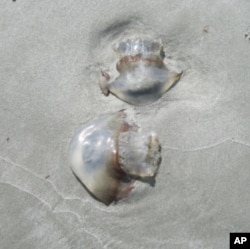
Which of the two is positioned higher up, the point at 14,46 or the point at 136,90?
the point at 14,46

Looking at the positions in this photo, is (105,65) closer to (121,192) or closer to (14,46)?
(14,46)

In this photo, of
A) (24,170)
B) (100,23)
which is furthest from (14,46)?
(24,170)

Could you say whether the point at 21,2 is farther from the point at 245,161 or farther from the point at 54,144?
the point at 245,161

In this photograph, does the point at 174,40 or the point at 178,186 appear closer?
the point at 178,186

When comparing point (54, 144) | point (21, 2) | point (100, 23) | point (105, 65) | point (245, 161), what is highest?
point (21, 2)

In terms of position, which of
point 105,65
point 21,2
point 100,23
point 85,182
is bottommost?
point 85,182

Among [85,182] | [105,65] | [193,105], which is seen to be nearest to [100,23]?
[105,65]
